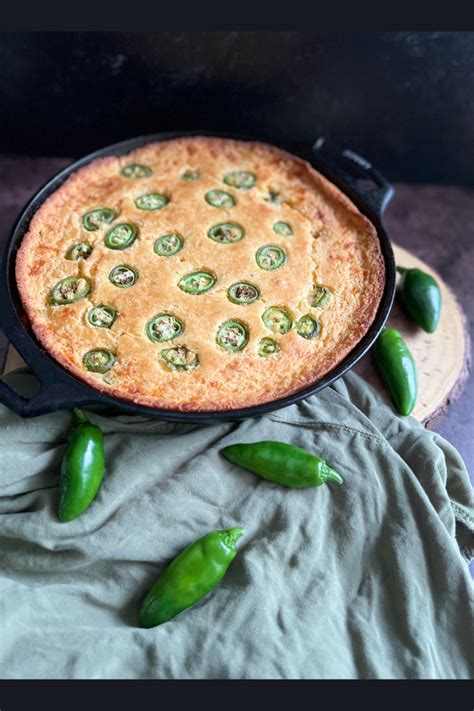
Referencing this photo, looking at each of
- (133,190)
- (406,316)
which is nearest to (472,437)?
(406,316)

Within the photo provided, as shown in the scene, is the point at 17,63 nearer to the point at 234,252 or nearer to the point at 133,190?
the point at 133,190

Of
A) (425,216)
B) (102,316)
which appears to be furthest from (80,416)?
(425,216)

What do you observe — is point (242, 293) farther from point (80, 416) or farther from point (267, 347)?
point (80, 416)

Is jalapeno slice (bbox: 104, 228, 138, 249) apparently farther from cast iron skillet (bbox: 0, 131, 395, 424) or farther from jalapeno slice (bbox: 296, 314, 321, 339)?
jalapeno slice (bbox: 296, 314, 321, 339)

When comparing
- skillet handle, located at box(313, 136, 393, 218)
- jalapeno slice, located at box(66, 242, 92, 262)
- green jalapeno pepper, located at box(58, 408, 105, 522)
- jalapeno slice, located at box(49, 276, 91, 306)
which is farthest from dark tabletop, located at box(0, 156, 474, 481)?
green jalapeno pepper, located at box(58, 408, 105, 522)

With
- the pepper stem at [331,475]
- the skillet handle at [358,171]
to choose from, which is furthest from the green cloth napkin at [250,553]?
the skillet handle at [358,171]
